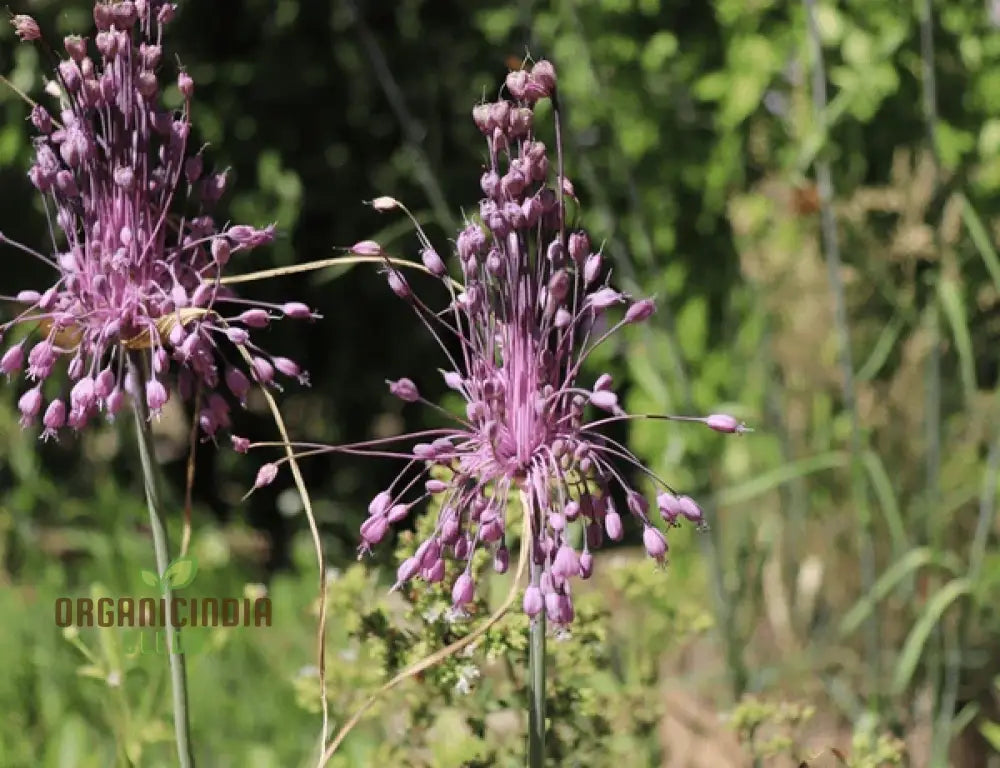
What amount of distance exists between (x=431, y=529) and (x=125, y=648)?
0.54 metres

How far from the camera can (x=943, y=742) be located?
2553 mm

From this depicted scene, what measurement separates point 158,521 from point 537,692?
0.47 m

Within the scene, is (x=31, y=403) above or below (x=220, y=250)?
below

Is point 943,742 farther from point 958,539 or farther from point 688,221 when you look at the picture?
point 688,221

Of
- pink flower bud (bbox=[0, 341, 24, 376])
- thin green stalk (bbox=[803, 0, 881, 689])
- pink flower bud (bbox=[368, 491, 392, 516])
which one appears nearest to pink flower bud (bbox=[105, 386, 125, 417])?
pink flower bud (bbox=[0, 341, 24, 376])

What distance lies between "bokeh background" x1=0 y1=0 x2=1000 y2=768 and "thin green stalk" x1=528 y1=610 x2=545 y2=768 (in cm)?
28

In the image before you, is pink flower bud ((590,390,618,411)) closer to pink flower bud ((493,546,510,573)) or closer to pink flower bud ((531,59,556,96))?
pink flower bud ((493,546,510,573))

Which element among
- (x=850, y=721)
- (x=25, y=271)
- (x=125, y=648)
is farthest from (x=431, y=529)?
(x=25, y=271)

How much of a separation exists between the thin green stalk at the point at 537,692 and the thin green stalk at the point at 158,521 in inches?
16.1

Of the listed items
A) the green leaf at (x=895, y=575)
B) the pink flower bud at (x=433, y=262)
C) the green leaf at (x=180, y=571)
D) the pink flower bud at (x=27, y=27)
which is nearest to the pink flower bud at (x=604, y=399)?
the pink flower bud at (x=433, y=262)

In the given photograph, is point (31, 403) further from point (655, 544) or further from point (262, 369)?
point (655, 544)

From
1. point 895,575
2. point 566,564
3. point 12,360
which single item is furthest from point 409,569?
point 895,575

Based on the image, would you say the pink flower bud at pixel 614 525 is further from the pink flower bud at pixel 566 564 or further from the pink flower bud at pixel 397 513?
the pink flower bud at pixel 397 513

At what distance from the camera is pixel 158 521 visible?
1442 mm
